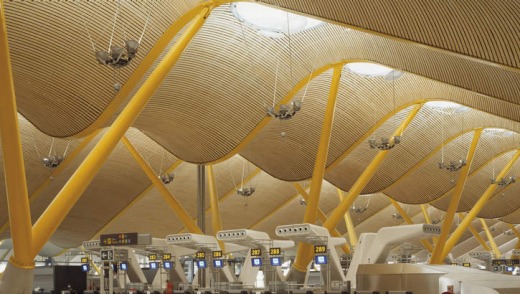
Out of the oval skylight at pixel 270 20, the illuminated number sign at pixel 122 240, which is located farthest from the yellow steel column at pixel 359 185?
the illuminated number sign at pixel 122 240

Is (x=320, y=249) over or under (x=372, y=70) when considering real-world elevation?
under

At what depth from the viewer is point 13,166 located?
1725cm

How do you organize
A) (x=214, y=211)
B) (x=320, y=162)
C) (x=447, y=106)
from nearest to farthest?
(x=320, y=162) < (x=214, y=211) < (x=447, y=106)

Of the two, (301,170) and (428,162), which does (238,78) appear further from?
(428,162)

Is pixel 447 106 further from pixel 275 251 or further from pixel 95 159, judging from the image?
pixel 95 159

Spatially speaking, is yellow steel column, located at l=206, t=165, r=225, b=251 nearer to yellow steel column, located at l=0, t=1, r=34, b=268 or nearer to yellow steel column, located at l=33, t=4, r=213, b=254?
yellow steel column, located at l=33, t=4, r=213, b=254

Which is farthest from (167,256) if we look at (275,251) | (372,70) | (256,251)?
(372,70)

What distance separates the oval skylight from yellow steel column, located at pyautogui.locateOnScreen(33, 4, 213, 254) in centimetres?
424

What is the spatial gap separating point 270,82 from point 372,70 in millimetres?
6346

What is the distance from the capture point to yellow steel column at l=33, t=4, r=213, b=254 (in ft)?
63.1

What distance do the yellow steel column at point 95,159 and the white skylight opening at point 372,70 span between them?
12.9 meters

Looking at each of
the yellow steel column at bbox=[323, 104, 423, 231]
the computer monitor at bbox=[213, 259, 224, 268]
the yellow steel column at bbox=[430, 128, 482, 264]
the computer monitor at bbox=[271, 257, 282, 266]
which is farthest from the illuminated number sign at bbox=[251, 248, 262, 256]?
the yellow steel column at bbox=[430, 128, 482, 264]

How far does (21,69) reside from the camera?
79.4 feet

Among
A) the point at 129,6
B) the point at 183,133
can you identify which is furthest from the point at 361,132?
the point at 129,6
